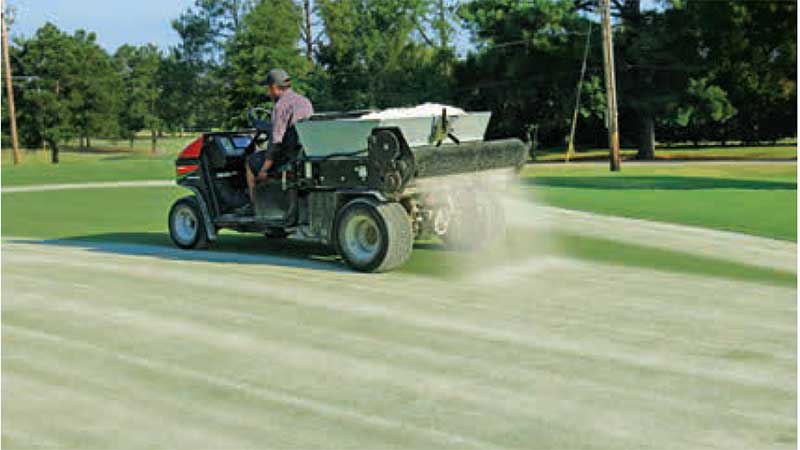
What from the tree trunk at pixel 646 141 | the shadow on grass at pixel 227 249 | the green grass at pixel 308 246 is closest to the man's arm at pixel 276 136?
the shadow on grass at pixel 227 249

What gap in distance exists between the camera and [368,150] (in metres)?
9.21

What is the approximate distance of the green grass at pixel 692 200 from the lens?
43.9 ft

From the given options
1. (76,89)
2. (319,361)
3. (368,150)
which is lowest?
(319,361)

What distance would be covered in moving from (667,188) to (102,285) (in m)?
13.3

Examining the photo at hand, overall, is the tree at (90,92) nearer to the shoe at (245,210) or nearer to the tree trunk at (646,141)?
the tree trunk at (646,141)

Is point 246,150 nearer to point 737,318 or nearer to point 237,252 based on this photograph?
point 237,252

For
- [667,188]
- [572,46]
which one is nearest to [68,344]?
[667,188]

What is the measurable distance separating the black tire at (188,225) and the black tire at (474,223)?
8.71 ft

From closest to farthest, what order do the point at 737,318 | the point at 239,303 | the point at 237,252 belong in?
the point at 737,318 → the point at 239,303 → the point at 237,252

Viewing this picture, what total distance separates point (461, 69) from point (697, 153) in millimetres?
13280

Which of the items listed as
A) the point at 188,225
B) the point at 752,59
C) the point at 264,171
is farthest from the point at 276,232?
the point at 752,59

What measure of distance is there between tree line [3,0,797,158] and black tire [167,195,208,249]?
676 inches

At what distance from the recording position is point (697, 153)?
152 ft

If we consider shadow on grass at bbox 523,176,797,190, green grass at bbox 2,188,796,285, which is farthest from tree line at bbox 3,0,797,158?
green grass at bbox 2,188,796,285
